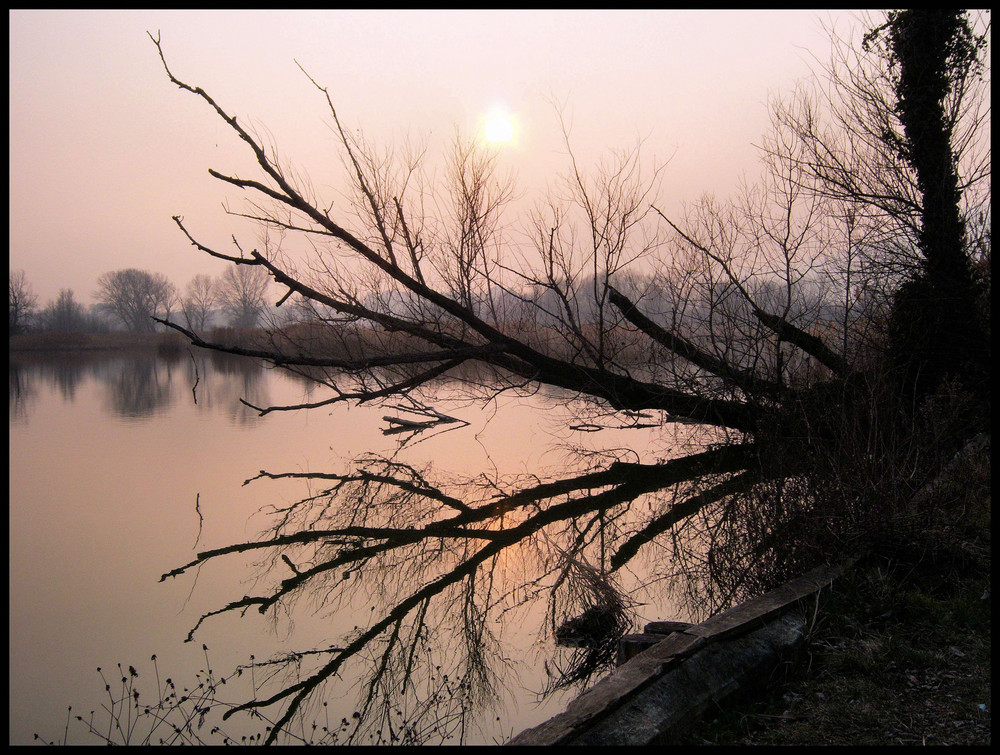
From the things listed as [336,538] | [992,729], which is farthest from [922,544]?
[336,538]

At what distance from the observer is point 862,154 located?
32.7ft

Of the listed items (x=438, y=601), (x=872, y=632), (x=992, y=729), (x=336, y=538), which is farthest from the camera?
(x=336, y=538)

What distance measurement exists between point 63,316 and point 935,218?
84.2 metres

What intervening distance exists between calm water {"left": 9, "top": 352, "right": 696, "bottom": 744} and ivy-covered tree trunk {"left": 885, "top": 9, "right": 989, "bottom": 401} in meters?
4.29

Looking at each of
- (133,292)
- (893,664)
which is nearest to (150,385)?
(893,664)

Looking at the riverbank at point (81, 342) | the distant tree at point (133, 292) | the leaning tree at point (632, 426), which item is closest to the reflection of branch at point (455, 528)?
the leaning tree at point (632, 426)

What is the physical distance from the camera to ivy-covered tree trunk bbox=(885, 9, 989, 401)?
897cm

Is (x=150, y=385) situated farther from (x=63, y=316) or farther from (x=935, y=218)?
(x=63, y=316)

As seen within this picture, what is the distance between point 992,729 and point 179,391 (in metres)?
20.3

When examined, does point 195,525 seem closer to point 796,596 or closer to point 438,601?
point 438,601

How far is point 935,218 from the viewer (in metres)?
9.33

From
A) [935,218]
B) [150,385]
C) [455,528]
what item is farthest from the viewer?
[150,385]

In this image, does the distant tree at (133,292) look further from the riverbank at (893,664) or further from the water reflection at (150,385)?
the riverbank at (893,664)

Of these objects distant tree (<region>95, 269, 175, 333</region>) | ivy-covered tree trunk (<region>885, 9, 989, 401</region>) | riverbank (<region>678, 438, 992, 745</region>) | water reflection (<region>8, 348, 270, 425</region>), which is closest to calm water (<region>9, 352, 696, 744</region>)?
water reflection (<region>8, 348, 270, 425</region>)
